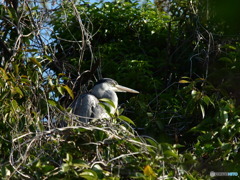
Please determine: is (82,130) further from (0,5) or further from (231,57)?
(231,57)

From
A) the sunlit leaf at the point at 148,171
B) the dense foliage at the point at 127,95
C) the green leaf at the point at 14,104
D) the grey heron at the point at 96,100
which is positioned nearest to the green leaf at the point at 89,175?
the dense foliage at the point at 127,95

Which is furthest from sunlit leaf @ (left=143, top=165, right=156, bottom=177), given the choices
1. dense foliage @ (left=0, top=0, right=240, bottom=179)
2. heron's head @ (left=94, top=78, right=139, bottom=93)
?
heron's head @ (left=94, top=78, right=139, bottom=93)

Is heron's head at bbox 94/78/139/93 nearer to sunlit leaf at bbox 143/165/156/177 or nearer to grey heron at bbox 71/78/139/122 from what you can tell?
grey heron at bbox 71/78/139/122

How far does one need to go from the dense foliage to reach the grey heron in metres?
0.11

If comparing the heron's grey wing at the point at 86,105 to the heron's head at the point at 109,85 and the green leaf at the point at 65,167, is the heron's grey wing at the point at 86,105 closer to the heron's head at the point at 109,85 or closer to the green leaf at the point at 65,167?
the heron's head at the point at 109,85

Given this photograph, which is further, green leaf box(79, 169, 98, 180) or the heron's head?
the heron's head

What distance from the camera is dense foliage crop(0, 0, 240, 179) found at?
2.04 meters

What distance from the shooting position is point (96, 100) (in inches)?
161

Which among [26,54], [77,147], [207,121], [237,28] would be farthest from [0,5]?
[237,28]

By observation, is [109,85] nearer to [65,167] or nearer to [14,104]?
[14,104]

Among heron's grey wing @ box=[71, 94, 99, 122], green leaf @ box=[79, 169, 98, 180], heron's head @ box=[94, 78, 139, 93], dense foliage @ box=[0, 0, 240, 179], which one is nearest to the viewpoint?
green leaf @ box=[79, 169, 98, 180]

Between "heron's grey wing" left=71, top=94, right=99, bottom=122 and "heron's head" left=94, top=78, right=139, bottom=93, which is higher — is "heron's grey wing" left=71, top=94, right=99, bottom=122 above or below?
below

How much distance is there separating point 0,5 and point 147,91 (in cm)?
174

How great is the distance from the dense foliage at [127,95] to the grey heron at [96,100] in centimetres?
11
